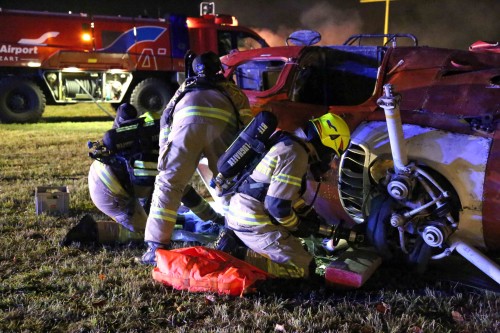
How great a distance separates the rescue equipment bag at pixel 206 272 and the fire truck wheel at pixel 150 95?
36.2 ft

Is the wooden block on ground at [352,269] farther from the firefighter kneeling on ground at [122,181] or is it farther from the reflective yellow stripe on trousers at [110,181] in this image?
the reflective yellow stripe on trousers at [110,181]

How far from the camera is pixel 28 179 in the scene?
686 centimetres

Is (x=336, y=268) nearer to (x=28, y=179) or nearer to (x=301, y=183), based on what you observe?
(x=301, y=183)

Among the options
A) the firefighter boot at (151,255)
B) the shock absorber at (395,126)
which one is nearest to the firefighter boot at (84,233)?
the firefighter boot at (151,255)

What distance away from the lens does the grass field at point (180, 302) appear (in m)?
3.01

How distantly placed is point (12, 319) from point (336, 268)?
1.94 m

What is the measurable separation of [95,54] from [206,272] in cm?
1137

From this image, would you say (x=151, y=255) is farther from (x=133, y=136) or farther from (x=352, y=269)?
(x=352, y=269)

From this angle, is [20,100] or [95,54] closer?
[20,100]

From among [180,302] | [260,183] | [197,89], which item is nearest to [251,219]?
[260,183]

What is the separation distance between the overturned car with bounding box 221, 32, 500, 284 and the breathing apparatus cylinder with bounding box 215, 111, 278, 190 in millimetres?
706

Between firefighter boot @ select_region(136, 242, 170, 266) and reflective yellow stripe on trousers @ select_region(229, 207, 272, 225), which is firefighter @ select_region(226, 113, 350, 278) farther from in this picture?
firefighter boot @ select_region(136, 242, 170, 266)

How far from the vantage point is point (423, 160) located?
355 cm

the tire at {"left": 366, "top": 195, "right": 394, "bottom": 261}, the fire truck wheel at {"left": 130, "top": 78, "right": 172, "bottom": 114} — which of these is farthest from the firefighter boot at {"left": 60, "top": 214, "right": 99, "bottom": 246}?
the fire truck wheel at {"left": 130, "top": 78, "right": 172, "bottom": 114}
